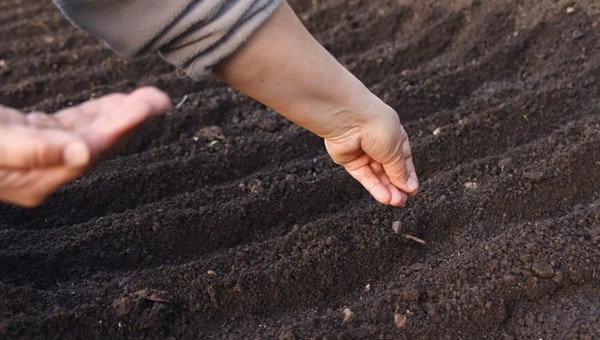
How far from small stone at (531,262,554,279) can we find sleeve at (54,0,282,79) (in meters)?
1.01

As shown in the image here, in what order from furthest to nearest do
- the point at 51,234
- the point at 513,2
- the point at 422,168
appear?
the point at 513,2 → the point at 422,168 → the point at 51,234

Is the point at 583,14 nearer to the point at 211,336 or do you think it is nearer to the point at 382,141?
the point at 382,141

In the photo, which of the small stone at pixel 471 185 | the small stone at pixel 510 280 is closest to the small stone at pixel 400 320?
the small stone at pixel 510 280

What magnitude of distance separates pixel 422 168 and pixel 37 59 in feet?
7.34

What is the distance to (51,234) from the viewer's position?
8.08ft

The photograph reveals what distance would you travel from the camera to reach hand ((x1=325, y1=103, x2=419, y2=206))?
6.43 ft

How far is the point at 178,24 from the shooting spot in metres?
1.59

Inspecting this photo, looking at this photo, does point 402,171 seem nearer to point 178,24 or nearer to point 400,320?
point 400,320

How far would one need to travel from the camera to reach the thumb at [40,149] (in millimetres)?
1217

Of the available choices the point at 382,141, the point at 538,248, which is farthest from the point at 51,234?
the point at 538,248

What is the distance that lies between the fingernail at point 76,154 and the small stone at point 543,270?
130cm

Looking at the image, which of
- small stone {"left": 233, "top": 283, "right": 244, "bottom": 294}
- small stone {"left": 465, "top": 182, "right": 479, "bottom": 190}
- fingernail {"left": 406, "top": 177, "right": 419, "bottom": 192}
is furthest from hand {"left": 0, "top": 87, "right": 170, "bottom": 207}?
small stone {"left": 465, "top": 182, "right": 479, "bottom": 190}

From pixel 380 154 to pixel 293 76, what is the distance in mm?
386

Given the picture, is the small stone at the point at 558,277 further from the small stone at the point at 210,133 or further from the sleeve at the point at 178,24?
the small stone at the point at 210,133
